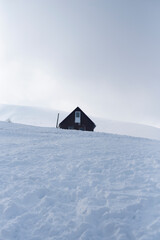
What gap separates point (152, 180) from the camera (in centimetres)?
879

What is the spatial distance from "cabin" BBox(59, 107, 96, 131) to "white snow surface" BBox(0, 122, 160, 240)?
27.3 meters

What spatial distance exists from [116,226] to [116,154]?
23.3 feet

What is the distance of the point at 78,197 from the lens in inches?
285

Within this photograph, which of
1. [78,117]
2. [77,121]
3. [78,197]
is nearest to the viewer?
[78,197]

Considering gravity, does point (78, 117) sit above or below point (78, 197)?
above

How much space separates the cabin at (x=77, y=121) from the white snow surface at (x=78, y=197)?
89.4 ft

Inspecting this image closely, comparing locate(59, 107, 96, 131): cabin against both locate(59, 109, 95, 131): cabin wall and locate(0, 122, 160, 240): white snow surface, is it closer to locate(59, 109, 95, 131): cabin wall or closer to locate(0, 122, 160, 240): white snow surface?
locate(59, 109, 95, 131): cabin wall

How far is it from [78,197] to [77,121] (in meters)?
32.2

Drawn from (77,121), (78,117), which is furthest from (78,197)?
(78,117)

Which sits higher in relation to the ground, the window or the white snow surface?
the window

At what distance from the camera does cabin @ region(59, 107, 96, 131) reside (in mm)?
39438

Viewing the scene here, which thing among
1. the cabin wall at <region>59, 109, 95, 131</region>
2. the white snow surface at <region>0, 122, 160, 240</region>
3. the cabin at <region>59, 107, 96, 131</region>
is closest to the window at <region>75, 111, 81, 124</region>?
the cabin at <region>59, 107, 96, 131</region>

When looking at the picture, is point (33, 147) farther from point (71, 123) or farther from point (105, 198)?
point (71, 123)

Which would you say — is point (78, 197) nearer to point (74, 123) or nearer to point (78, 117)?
point (74, 123)
